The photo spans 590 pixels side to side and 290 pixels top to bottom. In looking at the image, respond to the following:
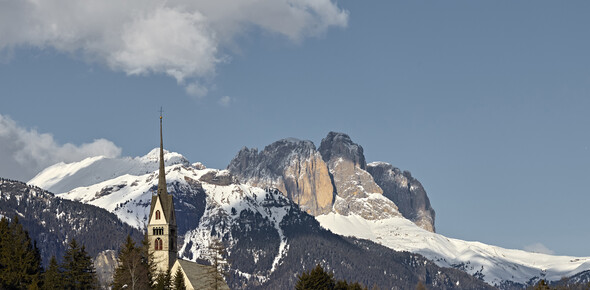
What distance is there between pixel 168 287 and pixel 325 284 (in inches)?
1074

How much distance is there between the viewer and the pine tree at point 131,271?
152 m

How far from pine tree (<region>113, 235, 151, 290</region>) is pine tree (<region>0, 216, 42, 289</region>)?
11904 millimetres

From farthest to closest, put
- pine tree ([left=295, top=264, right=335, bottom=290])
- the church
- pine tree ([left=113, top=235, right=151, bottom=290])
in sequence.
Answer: the church → pine tree ([left=295, top=264, right=335, bottom=290]) → pine tree ([left=113, top=235, right=151, bottom=290])

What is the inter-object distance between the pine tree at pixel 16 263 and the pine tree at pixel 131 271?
1190cm

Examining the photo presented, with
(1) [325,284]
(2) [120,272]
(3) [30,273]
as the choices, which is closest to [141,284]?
(2) [120,272]

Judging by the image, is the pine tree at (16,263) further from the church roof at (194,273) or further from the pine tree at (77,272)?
the church roof at (194,273)

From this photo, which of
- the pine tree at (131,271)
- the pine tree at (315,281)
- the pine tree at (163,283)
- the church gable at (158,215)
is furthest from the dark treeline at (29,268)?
the church gable at (158,215)

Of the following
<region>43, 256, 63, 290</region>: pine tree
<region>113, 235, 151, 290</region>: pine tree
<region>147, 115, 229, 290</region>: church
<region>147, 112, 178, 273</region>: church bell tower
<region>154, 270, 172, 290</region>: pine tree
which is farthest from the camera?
<region>147, 112, 178, 273</region>: church bell tower

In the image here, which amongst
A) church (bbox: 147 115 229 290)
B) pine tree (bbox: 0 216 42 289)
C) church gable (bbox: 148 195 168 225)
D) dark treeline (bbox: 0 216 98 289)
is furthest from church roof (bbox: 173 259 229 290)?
pine tree (bbox: 0 216 42 289)

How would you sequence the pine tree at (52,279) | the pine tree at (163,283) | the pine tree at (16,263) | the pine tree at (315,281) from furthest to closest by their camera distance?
1. the pine tree at (315,281)
2. the pine tree at (163,283)
3. the pine tree at (52,279)
4. the pine tree at (16,263)

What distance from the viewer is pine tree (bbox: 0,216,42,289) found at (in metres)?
139

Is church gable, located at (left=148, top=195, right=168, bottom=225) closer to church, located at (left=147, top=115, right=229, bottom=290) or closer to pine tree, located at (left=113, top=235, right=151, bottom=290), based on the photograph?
church, located at (left=147, top=115, right=229, bottom=290)

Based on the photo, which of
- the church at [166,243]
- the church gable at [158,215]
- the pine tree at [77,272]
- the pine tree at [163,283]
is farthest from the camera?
the church gable at [158,215]

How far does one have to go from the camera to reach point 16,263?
461ft
